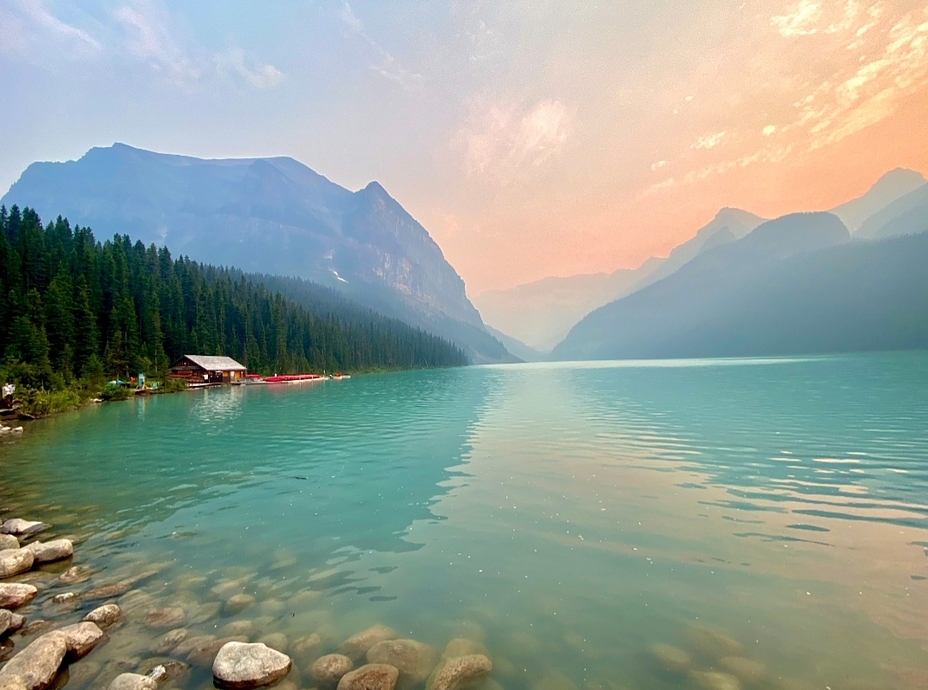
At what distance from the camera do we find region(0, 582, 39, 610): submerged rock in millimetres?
8883

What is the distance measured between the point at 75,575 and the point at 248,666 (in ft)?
22.8

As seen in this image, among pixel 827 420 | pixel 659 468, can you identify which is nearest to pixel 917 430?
pixel 827 420

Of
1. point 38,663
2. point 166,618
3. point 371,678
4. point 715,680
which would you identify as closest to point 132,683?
point 38,663

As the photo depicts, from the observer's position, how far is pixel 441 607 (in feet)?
29.7

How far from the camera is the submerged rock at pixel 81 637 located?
726 cm

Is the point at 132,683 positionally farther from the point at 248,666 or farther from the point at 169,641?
the point at 169,641

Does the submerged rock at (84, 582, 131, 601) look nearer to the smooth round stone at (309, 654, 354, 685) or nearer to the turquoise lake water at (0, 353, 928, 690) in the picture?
the turquoise lake water at (0, 353, 928, 690)

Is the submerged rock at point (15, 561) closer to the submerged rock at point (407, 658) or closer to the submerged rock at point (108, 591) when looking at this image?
the submerged rock at point (108, 591)

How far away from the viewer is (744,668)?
688cm

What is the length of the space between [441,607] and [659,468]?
14.7m

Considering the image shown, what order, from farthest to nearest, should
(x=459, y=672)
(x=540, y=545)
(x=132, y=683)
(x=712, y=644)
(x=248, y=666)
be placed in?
(x=540, y=545) < (x=712, y=644) < (x=459, y=672) < (x=248, y=666) < (x=132, y=683)

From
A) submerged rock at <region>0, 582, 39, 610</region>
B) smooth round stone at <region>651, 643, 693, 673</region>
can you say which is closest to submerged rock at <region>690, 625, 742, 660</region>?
smooth round stone at <region>651, 643, 693, 673</region>

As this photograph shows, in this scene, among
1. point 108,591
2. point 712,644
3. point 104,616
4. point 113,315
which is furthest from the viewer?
point 113,315

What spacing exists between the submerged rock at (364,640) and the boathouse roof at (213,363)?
4026 inches
